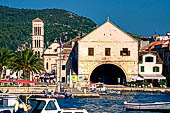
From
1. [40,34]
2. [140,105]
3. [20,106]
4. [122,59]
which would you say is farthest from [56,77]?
[20,106]

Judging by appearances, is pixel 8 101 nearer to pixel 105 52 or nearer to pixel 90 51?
pixel 90 51

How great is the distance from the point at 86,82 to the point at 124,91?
38.9ft

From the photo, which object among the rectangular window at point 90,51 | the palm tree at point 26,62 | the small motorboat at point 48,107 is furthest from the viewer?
the rectangular window at point 90,51

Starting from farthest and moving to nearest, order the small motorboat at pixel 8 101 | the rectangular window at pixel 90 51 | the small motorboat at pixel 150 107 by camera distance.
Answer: the rectangular window at pixel 90 51
the small motorboat at pixel 150 107
the small motorboat at pixel 8 101

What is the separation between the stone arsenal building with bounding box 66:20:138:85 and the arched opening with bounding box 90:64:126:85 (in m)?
6.12

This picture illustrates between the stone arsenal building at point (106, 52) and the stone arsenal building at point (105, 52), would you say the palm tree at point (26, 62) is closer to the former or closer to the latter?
the stone arsenal building at point (105, 52)

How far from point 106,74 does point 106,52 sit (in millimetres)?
9516

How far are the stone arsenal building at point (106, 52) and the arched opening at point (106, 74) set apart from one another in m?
6.12

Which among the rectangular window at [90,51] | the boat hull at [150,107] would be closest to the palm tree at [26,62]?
the rectangular window at [90,51]

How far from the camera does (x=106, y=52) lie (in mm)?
97938

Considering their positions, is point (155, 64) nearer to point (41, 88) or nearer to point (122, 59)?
point (122, 59)

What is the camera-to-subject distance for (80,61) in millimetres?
97500

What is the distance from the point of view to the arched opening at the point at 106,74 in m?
105

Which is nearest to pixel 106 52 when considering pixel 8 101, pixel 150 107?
pixel 150 107
